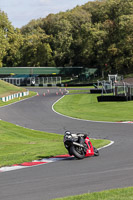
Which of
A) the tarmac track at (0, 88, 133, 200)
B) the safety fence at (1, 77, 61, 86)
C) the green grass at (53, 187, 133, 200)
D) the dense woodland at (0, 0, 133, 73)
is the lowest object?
the tarmac track at (0, 88, 133, 200)

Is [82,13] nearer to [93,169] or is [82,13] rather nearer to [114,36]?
[114,36]

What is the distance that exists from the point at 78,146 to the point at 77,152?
0.25 metres

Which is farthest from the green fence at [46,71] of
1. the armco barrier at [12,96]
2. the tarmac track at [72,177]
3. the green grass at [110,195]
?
the green grass at [110,195]

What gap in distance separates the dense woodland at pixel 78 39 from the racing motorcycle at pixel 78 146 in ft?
256

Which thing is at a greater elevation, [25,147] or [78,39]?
[78,39]

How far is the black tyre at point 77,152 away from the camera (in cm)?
1405

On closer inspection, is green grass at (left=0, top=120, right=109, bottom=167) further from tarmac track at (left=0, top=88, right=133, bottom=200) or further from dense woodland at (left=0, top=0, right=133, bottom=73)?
dense woodland at (left=0, top=0, right=133, bottom=73)

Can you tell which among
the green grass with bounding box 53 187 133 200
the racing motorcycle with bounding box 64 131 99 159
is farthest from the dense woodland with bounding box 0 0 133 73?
the green grass with bounding box 53 187 133 200

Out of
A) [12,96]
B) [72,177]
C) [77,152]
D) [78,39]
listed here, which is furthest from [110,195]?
[78,39]

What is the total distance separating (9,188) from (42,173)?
2.02m

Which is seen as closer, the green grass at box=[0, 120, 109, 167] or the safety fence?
the green grass at box=[0, 120, 109, 167]

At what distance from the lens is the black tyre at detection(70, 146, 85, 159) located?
14.1m

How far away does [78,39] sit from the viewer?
12162 centimetres

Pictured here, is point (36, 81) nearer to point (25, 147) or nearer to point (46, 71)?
point (46, 71)
